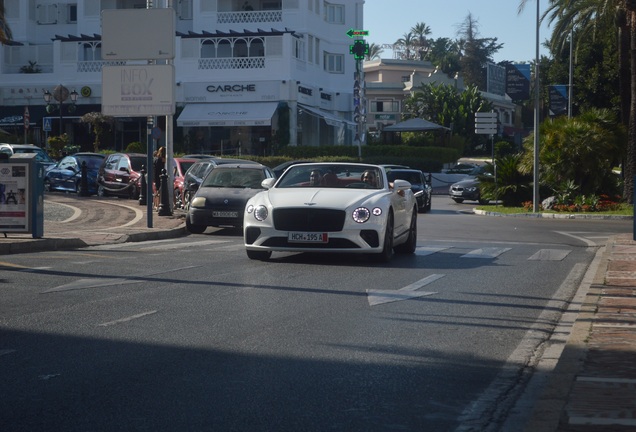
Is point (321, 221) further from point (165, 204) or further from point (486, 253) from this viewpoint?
point (165, 204)

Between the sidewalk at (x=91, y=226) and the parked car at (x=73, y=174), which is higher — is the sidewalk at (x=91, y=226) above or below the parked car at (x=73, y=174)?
below

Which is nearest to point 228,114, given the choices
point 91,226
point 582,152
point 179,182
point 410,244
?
point 582,152

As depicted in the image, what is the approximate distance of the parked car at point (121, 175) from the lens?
1339 inches

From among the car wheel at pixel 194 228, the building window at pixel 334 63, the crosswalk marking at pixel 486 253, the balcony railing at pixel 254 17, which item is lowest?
the crosswalk marking at pixel 486 253

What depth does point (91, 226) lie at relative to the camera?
74.6ft

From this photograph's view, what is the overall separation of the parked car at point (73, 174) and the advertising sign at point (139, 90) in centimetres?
1333

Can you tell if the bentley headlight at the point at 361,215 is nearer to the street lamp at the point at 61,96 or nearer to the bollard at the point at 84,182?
the bollard at the point at 84,182

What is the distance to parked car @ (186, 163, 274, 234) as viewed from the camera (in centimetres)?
2145

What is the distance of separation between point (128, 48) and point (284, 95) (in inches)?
1432

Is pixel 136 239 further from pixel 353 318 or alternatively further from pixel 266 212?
pixel 353 318

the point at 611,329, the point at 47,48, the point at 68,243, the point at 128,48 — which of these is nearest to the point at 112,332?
the point at 611,329

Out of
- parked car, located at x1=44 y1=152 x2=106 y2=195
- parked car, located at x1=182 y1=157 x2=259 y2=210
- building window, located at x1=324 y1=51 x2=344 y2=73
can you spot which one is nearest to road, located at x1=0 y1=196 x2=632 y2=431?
parked car, located at x1=182 y1=157 x2=259 y2=210

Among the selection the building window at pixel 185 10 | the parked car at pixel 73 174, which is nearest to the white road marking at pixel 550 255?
the parked car at pixel 73 174

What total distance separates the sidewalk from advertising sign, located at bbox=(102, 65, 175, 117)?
259 centimetres
